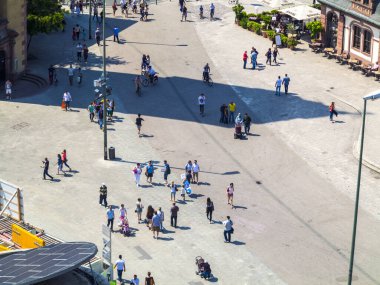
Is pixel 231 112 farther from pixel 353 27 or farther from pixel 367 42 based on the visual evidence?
pixel 353 27

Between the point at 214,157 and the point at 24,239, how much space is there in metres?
24.9

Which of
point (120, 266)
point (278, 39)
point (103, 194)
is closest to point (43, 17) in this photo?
point (278, 39)

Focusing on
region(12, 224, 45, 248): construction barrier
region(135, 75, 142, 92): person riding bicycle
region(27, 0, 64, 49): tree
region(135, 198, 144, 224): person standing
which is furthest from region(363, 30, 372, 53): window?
region(12, 224, 45, 248): construction barrier

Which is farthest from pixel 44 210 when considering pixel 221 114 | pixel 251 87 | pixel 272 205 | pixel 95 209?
pixel 251 87

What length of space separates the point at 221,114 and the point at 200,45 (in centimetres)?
1826

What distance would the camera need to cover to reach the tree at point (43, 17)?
79812 mm

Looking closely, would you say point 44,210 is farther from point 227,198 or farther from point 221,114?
point 221,114

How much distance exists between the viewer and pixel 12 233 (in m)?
42.0

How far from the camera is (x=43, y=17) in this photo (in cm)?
8019

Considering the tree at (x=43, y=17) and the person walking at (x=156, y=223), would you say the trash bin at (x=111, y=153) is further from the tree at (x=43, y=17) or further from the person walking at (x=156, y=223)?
the tree at (x=43, y=17)

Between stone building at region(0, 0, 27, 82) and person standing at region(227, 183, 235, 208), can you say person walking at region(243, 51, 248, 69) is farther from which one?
person standing at region(227, 183, 235, 208)

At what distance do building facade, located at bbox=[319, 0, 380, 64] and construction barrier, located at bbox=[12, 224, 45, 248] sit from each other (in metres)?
42.7

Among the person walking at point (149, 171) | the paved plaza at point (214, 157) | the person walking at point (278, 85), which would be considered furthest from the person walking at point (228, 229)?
the person walking at point (278, 85)

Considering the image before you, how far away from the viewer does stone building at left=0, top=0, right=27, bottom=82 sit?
249 ft
